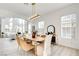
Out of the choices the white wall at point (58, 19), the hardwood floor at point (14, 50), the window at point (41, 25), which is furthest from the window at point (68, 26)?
the window at point (41, 25)

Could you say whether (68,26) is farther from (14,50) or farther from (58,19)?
(14,50)

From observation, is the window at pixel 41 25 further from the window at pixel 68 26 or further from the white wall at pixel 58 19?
the window at pixel 68 26

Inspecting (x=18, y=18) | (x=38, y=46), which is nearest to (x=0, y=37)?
(x=18, y=18)

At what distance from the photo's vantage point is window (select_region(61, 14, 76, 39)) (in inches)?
117

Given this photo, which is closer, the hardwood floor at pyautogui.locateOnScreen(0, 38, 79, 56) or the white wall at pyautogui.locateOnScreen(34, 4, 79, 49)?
the hardwood floor at pyautogui.locateOnScreen(0, 38, 79, 56)

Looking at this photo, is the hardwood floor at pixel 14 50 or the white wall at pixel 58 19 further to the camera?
the white wall at pixel 58 19

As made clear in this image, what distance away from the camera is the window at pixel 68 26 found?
297 centimetres

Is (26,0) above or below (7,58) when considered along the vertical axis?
above

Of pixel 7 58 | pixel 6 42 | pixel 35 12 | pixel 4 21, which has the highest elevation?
pixel 35 12

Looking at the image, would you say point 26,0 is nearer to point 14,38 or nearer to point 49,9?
point 49,9

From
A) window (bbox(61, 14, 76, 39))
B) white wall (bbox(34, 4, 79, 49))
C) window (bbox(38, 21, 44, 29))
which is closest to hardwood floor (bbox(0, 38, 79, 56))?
white wall (bbox(34, 4, 79, 49))

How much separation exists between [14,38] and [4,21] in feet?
1.74

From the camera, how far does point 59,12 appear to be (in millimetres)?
2994

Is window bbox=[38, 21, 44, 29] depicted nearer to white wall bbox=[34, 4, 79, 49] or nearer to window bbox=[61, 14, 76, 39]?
white wall bbox=[34, 4, 79, 49]
